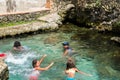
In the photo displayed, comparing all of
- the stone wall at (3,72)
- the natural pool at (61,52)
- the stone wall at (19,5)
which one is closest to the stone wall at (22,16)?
the stone wall at (19,5)

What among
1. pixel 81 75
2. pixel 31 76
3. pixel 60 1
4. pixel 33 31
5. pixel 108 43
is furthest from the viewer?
pixel 60 1

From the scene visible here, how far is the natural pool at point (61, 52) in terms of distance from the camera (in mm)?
16312

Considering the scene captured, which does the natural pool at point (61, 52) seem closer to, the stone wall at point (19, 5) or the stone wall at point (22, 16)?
the stone wall at point (22, 16)

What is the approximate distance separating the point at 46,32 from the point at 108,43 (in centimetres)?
467

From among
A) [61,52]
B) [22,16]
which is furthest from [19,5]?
[61,52]

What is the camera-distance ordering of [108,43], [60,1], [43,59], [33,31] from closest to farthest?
[43,59], [108,43], [33,31], [60,1]

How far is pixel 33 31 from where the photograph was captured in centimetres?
2325

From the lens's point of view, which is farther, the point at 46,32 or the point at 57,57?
the point at 46,32

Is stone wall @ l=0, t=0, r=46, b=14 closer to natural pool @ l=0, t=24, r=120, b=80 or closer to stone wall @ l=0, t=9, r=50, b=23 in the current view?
stone wall @ l=0, t=9, r=50, b=23

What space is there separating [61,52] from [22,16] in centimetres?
588

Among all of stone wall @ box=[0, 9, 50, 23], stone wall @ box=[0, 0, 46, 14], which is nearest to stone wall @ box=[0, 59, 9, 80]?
stone wall @ box=[0, 9, 50, 23]

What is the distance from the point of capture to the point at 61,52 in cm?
1953

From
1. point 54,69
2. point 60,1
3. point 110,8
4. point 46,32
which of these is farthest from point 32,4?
point 54,69

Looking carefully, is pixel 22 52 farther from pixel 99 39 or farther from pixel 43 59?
pixel 99 39
